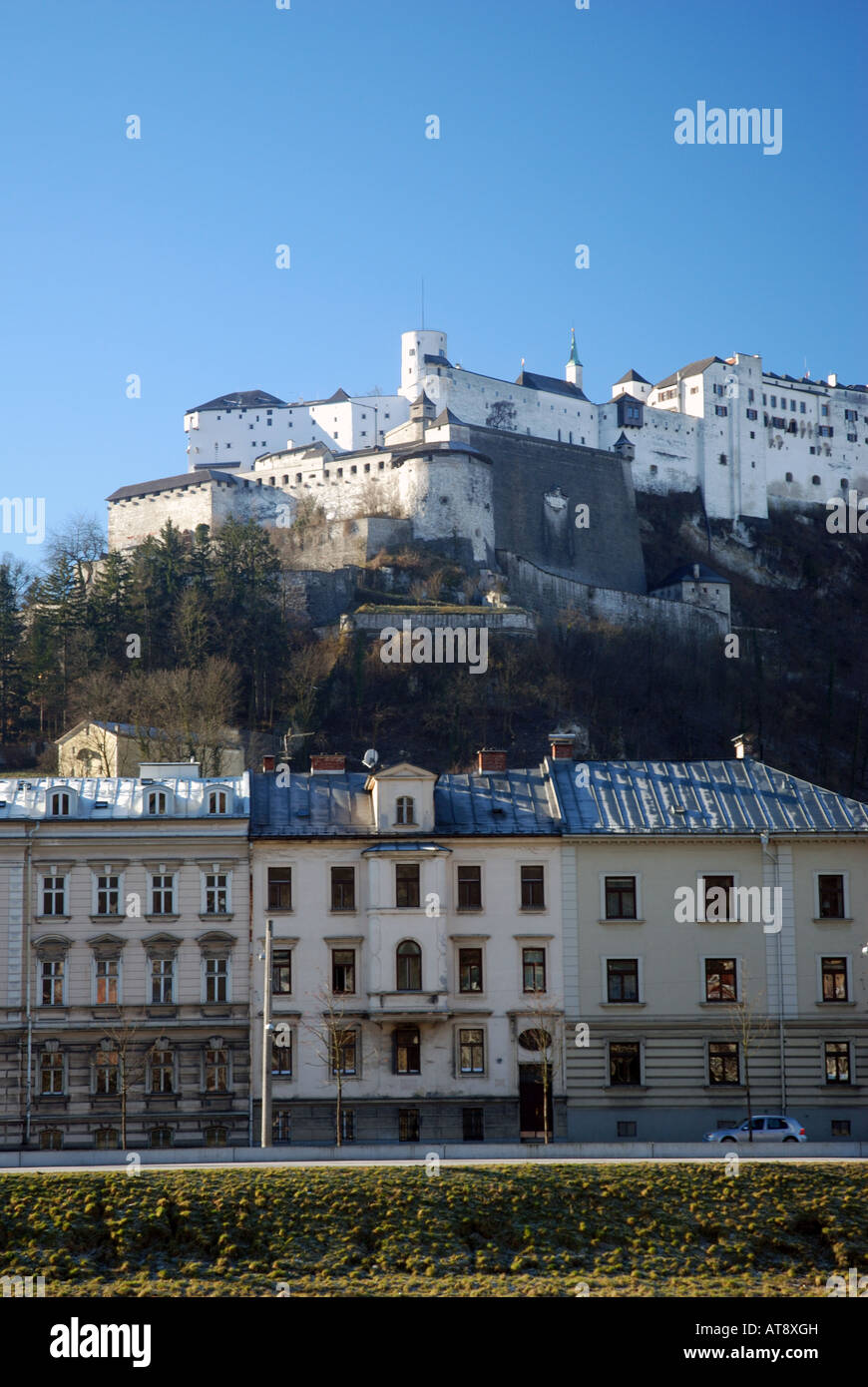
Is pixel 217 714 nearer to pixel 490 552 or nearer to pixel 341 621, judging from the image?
pixel 341 621

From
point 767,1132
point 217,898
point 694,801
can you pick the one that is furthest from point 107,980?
point 767,1132

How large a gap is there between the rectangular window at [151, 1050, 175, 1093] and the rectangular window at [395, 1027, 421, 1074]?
519cm

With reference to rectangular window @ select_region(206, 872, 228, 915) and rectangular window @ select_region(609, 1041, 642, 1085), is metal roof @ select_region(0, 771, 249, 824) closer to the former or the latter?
rectangular window @ select_region(206, 872, 228, 915)

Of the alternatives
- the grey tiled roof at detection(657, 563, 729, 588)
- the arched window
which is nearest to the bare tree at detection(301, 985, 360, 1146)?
the arched window

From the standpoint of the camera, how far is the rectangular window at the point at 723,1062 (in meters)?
41.9

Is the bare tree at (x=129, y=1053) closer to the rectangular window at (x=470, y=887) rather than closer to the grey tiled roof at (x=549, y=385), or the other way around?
the rectangular window at (x=470, y=887)

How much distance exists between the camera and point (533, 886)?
141 feet

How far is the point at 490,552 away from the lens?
110062 mm

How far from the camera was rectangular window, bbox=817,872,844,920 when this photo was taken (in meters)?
43.2

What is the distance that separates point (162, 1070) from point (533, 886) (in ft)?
31.6

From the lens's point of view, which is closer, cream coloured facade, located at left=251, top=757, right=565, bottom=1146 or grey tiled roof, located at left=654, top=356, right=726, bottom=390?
cream coloured facade, located at left=251, top=757, right=565, bottom=1146

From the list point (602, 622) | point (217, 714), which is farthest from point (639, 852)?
point (602, 622)

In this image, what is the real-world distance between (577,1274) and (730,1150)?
6168 mm

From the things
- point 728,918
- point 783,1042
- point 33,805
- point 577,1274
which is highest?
point 33,805
